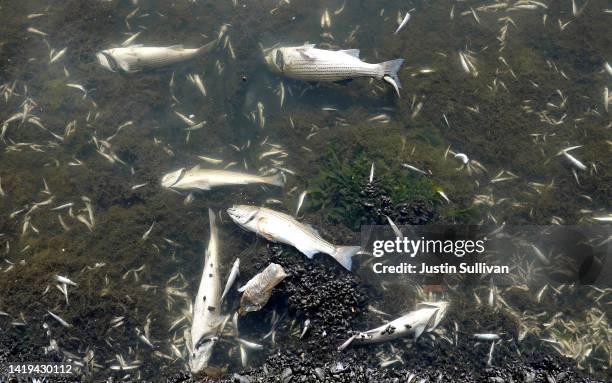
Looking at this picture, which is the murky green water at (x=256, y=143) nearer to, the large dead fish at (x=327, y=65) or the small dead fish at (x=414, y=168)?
the small dead fish at (x=414, y=168)

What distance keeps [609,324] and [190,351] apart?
5867 mm

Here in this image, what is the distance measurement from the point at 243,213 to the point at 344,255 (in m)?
1.57

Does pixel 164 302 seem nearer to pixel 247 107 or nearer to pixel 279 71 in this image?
pixel 247 107

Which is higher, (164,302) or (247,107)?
(247,107)

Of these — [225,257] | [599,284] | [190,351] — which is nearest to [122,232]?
[225,257]

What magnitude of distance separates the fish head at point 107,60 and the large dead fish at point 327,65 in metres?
2.59

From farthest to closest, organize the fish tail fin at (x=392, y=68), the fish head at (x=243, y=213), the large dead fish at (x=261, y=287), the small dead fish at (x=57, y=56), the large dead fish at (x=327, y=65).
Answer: the small dead fish at (x=57, y=56) → the large dead fish at (x=327, y=65) → the fish tail fin at (x=392, y=68) → the fish head at (x=243, y=213) → the large dead fish at (x=261, y=287)

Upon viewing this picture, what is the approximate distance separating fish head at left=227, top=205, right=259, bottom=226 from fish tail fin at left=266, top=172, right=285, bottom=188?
52 centimetres

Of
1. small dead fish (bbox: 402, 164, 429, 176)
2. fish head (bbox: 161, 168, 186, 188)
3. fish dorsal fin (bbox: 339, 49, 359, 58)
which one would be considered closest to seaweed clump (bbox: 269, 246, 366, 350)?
small dead fish (bbox: 402, 164, 429, 176)

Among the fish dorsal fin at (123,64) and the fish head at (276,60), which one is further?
the fish dorsal fin at (123,64)

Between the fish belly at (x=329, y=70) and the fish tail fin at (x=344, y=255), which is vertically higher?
the fish belly at (x=329, y=70)

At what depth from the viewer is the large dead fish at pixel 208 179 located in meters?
6.10

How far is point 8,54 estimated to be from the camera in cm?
663

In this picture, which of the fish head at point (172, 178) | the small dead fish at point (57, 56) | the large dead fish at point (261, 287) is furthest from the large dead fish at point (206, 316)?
the small dead fish at point (57, 56)
